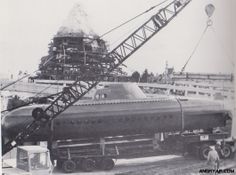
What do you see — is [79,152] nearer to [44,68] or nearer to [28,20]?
[44,68]

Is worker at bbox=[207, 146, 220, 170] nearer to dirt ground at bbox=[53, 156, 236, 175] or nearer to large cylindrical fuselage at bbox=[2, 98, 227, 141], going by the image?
dirt ground at bbox=[53, 156, 236, 175]

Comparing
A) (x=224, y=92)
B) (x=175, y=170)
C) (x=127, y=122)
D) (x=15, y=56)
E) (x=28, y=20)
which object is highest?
(x=28, y=20)

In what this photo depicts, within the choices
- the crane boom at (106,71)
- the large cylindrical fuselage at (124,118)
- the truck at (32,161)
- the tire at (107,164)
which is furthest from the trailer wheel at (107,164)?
the crane boom at (106,71)

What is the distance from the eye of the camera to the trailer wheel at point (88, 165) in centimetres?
386

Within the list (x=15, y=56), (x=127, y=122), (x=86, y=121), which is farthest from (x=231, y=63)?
(x=15, y=56)

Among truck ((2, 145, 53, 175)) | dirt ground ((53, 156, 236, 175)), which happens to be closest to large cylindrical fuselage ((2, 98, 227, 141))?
truck ((2, 145, 53, 175))

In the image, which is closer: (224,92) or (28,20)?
Result: (28,20)

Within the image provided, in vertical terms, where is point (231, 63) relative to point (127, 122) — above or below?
above

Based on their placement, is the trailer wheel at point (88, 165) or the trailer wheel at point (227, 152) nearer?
the trailer wheel at point (88, 165)

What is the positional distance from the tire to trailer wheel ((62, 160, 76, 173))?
0.85 ft

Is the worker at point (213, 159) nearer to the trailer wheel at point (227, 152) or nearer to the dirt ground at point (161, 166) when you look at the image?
the dirt ground at point (161, 166)

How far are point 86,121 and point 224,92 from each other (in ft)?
4.39

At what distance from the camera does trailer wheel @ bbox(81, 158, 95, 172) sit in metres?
3.86

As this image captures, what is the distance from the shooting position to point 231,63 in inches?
160
